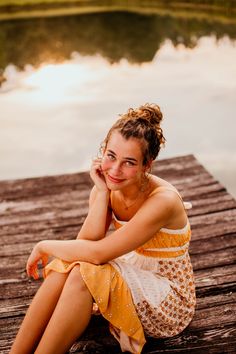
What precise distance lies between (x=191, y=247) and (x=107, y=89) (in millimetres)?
6322

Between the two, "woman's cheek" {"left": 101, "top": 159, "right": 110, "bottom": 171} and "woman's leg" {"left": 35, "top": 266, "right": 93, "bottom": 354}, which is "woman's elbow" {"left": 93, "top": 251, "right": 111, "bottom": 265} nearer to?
"woman's leg" {"left": 35, "top": 266, "right": 93, "bottom": 354}

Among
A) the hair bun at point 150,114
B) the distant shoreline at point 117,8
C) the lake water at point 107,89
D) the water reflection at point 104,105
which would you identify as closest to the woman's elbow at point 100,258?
the hair bun at point 150,114

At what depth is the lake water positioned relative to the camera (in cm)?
634

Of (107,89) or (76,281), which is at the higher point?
(76,281)

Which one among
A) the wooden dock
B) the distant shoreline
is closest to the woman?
the wooden dock

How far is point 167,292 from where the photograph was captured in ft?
6.84

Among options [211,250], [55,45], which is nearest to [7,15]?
[55,45]

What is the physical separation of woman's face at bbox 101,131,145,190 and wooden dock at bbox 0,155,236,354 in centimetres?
78

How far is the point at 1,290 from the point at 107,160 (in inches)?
46.2

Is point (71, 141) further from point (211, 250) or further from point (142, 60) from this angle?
point (142, 60)

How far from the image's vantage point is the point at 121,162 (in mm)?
2008

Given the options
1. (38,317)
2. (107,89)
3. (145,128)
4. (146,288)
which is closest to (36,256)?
(38,317)

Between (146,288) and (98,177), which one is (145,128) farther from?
(146,288)

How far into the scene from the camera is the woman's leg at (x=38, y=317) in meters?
1.99
